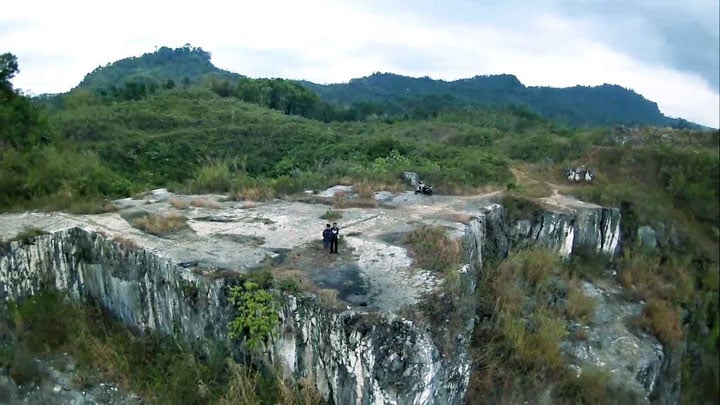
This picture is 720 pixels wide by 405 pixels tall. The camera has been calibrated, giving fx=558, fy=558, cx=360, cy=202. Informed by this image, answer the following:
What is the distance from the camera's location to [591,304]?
40.0ft

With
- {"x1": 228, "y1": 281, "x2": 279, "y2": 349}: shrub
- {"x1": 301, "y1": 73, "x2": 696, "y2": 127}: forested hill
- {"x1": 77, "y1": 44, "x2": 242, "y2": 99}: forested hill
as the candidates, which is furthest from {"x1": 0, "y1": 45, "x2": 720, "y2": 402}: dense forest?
{"x1": 301, "y1": 73, "x2": 696, "y2": 127}: forested hill

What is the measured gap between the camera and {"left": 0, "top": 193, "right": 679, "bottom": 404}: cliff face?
6.94 m

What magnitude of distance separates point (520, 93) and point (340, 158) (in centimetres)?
9427

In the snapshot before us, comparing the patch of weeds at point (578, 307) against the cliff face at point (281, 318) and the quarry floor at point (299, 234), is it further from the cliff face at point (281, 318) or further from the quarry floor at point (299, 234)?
the cliff face at point (281, 318)

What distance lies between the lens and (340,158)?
984 inches

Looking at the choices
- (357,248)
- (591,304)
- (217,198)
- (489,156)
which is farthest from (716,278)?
(217,198)

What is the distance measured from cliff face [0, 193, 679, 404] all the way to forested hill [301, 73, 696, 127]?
85.8 metres

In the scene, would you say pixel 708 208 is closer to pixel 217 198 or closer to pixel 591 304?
pixel 591 304

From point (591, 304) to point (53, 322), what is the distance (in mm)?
10499

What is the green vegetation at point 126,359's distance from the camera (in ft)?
24.9

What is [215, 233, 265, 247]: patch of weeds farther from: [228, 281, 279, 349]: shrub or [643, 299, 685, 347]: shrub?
[643, 299, 685, 347]: shrub

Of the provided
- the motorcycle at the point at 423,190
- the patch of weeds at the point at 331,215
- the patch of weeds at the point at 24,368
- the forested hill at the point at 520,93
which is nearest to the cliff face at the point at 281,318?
the patch of weeds at the point at 24,368

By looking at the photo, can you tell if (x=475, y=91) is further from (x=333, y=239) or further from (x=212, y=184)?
(x=333, y=239)

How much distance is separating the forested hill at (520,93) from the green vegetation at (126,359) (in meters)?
88.6
